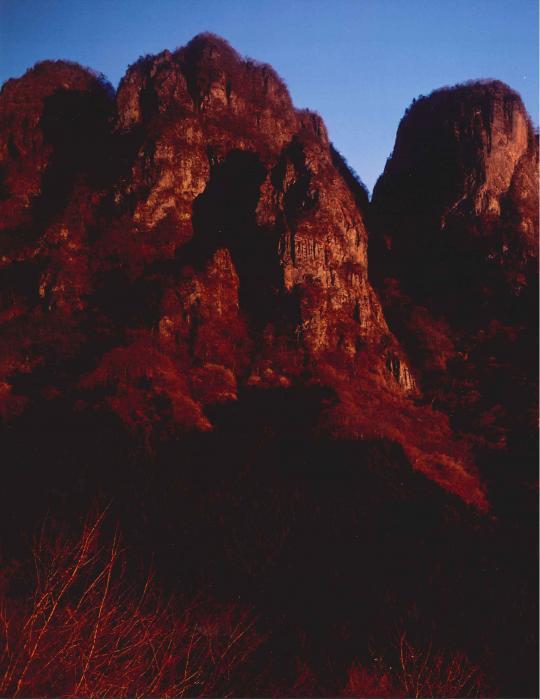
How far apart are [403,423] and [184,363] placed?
18.7 m

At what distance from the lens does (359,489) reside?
25.5 m

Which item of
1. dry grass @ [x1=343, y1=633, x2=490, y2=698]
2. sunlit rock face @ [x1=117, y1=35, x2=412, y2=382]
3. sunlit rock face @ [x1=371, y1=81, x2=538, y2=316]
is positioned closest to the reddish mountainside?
sunlit rock face @ [x1=117, y1=35, x2=412, y2=382]

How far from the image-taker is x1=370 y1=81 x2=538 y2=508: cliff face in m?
40.7

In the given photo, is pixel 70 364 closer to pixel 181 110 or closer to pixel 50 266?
pixel 50 266

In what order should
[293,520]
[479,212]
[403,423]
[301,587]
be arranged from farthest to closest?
1. [479,212]
2. [403,423]
3. [293,520]
4. [301,587]

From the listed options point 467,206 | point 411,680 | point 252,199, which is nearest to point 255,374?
point 252,199

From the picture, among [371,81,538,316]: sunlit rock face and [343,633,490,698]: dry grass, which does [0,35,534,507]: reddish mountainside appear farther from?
[343,633,490,698]: dry grass

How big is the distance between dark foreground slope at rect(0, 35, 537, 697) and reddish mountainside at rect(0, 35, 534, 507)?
261 mm

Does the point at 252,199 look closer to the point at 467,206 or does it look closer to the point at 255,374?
the point at 255,374

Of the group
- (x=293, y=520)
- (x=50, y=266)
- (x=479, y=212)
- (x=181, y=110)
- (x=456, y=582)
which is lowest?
(x=456, y=582)

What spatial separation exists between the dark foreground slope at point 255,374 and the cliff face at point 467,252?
42 cm

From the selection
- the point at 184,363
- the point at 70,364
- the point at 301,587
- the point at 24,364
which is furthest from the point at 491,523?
the point at 24,364

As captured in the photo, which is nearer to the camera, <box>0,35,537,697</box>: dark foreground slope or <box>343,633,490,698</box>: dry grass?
<box>343,633,490,698</box>: dry grass

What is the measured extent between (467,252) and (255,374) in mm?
31731
